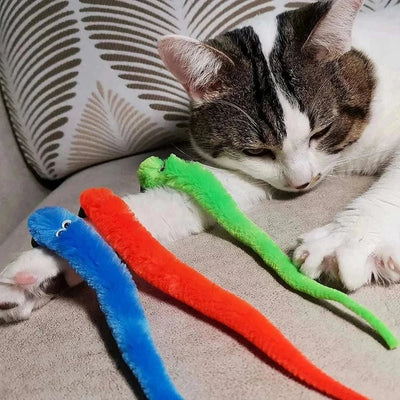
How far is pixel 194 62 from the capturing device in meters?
0.97

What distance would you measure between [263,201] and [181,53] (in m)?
0.33


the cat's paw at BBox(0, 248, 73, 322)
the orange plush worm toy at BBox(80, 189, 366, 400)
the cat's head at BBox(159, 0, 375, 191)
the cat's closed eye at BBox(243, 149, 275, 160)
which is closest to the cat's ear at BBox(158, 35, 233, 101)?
the cat's head at BBox(159, 0, 375, 191)

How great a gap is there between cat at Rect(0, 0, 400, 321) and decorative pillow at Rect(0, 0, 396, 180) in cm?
26

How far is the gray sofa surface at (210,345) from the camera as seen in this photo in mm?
649

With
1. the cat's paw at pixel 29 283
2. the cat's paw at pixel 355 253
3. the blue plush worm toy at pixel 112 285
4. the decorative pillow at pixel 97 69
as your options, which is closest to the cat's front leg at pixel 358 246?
the cat's paw at pixel 355 253

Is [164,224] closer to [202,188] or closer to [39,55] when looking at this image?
[202,188]

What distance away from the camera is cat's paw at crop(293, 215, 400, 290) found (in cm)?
76

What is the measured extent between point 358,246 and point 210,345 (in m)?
0.26

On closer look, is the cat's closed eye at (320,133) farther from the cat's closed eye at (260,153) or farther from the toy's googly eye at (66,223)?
the toy's googly eye at (66,223)

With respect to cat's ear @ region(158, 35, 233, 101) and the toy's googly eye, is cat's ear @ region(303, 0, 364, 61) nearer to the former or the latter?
cat's ear @ region(158, 35, 233, 101)

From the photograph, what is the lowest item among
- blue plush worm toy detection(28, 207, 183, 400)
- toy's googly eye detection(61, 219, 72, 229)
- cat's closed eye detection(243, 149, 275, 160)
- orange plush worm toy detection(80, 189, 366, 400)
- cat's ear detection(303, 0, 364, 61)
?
blue plush worm toy detection(28, 207, 183, 400)

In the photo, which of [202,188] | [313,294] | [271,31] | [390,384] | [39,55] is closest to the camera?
[390,384]

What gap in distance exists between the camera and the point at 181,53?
953 mm

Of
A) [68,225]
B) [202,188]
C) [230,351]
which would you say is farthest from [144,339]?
[202,188]
